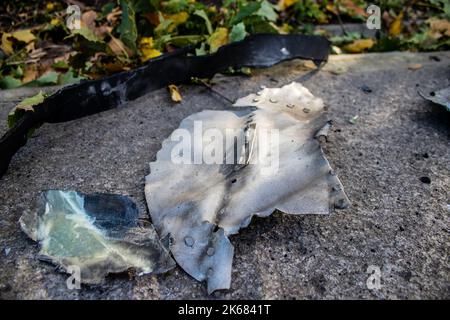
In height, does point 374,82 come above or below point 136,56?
below

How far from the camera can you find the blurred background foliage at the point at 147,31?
2.16 m

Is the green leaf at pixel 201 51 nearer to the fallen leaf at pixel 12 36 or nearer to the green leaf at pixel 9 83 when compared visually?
the green leaf at pixel 9 83

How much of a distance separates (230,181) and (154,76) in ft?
3.02

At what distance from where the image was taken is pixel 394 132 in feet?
5.85

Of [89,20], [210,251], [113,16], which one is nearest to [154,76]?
[89,20]

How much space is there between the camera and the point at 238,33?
2.32m

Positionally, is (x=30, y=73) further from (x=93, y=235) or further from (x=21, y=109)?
(x=93, y=235)

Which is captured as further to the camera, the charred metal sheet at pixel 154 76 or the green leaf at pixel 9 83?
the green leaf at pixel 9 83

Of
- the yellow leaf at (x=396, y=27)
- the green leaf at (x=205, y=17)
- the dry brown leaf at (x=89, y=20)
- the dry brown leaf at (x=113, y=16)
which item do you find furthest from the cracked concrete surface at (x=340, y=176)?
the dry brown leaf at (x=113, y=16)

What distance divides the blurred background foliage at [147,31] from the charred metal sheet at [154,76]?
5.9 inches

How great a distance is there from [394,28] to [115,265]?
8.57 feet

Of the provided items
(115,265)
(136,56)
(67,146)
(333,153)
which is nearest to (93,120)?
(67,146)
